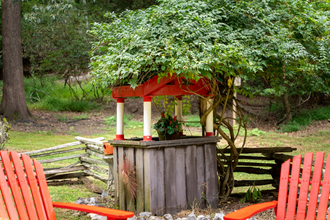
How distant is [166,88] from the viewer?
14.7 ft

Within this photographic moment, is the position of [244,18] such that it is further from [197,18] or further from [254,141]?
[254,141]

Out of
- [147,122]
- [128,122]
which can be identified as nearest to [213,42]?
[147,122]

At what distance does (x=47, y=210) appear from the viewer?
9.78 feet

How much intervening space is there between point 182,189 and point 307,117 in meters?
12.0

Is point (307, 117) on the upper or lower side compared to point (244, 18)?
lower

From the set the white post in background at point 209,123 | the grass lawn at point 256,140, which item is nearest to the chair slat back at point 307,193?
the white post in background at point 209,123

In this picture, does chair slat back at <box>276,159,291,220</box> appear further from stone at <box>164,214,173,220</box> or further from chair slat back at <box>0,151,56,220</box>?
chair slat back at <box>0,151,56,220</box>

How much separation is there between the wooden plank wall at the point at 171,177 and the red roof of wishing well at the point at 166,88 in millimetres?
777

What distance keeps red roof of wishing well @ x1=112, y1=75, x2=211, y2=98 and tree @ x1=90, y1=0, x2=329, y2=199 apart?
0.12 metres

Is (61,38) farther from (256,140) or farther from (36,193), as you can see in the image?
(36,193)

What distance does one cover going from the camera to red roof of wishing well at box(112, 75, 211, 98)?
4371mm

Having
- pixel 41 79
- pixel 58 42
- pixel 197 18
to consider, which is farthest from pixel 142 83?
pixel 41 79

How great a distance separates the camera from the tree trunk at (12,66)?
556 inches

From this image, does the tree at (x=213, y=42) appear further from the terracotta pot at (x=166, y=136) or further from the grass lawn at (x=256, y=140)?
the grass lawn at (x=256, y=140)
